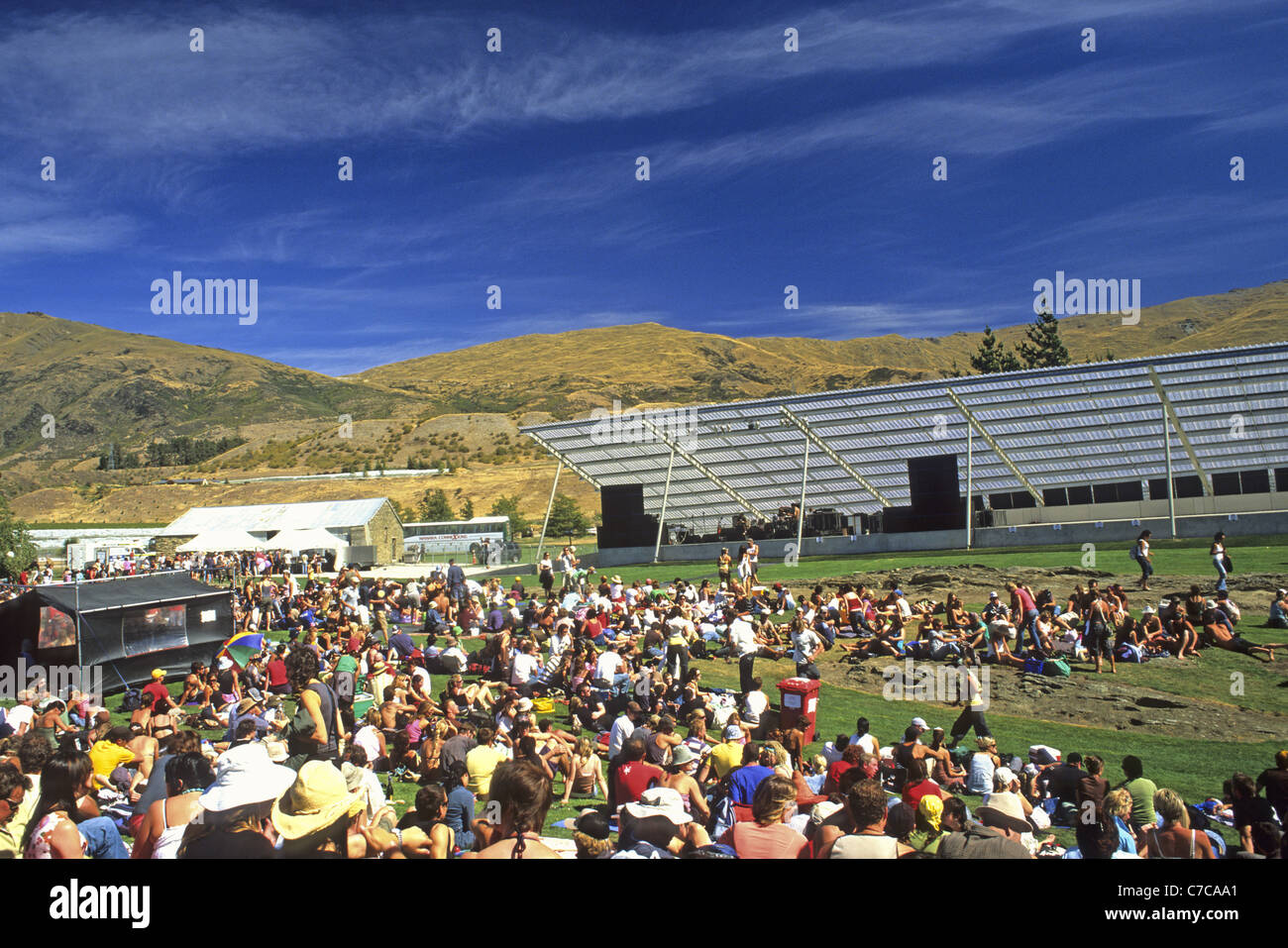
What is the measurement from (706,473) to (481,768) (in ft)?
95.6

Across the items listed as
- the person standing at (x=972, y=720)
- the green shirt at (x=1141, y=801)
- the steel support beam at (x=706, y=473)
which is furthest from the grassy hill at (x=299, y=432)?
the green shirt at (x=1141, y=801)

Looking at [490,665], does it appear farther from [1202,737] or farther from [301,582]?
[301,582]

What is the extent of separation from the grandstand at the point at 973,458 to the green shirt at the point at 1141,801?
816 inches

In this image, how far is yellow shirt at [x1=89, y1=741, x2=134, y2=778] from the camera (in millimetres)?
9344

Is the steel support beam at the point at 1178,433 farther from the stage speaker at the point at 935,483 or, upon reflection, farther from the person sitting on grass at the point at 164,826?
the person sitting on grass at the point at 164,826

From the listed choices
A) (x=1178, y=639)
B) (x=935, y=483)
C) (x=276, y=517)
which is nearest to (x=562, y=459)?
(x=935, y=483)

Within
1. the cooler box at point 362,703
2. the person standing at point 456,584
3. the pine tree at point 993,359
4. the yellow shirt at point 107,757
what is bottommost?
the cooler box at point 362,703

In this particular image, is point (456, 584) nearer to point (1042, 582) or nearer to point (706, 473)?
point (1042, 582)

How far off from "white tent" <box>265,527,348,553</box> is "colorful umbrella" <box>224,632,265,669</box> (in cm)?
2560

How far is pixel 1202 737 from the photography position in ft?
37.9

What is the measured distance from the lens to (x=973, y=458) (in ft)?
108

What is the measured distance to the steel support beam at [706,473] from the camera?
3438 cm

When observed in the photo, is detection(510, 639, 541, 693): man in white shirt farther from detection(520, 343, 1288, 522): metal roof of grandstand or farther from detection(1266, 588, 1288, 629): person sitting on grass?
detection(520, 343, 1288, 522): metal roof of grandstand
